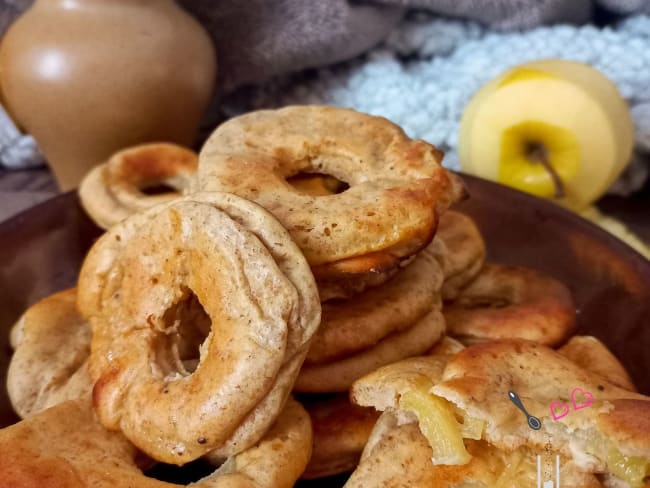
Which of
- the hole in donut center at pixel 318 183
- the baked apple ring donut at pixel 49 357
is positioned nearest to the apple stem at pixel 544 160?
the hole in donut center at pixel 318 183

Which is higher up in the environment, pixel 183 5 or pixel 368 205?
pixel 368 205

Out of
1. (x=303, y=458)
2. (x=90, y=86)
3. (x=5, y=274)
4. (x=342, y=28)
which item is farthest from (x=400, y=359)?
(x=342, y=28)

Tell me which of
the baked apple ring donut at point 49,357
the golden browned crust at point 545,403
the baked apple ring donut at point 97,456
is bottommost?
the baked apple ring donut at point 49,357

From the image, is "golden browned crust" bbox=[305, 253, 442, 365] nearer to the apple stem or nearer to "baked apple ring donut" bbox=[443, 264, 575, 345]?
"baked apple ring donut" bbox=[443, 264, 575, 345]

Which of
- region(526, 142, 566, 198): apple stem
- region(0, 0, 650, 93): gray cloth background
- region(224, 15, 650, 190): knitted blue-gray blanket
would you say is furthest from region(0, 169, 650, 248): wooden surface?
region(0, 0, 650, 93): gray cloth background

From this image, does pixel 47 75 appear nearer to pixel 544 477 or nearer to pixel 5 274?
pixel 5 274

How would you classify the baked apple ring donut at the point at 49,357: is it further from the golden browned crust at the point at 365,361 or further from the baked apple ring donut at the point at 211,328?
the golden browned crust at the point at 365,361

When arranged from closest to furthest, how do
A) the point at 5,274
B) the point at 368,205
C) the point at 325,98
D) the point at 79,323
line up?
1. the point at 368,205
2. the point at 79,323
3. the point at 5,274
4. the point at 325,98
